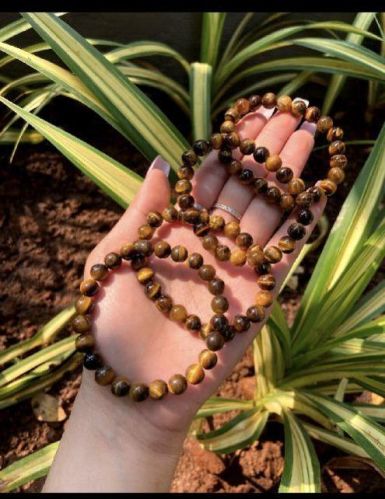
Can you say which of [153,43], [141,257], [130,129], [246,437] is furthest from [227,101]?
[246,437]

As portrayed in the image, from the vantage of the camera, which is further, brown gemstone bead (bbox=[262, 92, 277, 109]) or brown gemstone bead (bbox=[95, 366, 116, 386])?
brown gemstone bead (bbox=[262, 92, 277, 109])

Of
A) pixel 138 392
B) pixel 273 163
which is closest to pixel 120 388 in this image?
pixel 138 392

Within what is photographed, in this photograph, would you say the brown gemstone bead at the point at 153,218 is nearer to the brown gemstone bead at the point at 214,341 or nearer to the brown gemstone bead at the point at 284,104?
the brown gemstone bead at the point at 214,341

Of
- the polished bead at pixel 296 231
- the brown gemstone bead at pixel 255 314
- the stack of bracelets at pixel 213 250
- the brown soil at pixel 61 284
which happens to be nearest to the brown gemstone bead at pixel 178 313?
the stack of bracelets at pixel 213 250

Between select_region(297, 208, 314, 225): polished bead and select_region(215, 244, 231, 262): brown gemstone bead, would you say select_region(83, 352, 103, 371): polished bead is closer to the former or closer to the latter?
select_region(215, 244, 231, 262): brown gemstone bead

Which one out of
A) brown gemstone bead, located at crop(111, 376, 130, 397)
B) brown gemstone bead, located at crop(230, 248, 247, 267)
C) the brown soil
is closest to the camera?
brown gemstone bead, located at crop(111, 376, 130, 397)

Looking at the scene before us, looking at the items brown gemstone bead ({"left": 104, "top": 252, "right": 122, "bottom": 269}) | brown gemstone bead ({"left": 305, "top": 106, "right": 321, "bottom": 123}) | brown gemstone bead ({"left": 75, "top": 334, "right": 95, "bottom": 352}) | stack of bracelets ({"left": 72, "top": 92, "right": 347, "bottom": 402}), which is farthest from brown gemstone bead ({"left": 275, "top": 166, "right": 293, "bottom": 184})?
brown gemstone bead ({"left": 75, "top": 334, "right": 95, "bottom": 352})
